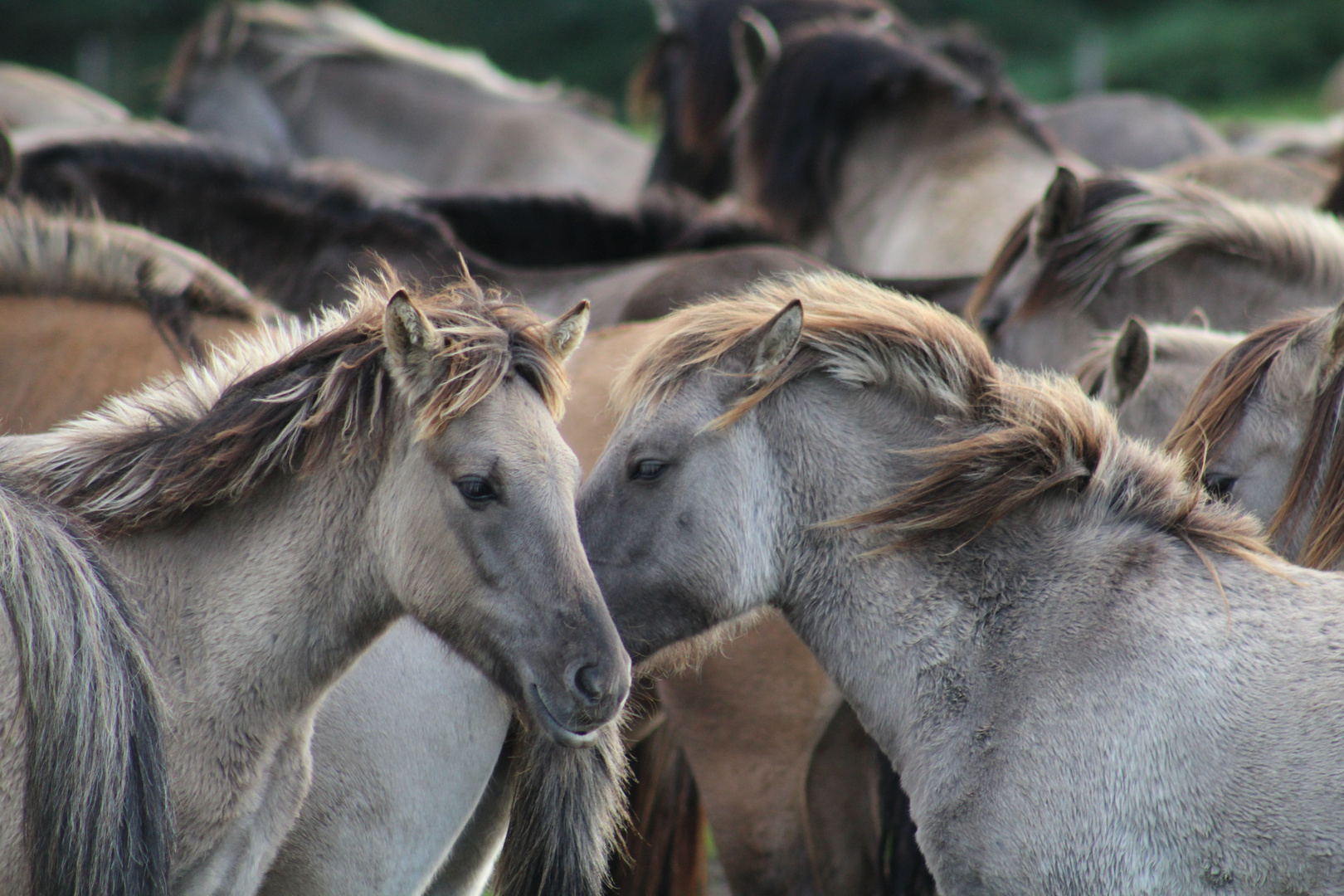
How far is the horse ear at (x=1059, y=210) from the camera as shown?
446cm

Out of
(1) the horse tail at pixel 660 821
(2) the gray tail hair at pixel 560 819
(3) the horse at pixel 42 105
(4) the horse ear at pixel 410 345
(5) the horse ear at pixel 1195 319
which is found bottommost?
(3) the horse at pixel 42 105

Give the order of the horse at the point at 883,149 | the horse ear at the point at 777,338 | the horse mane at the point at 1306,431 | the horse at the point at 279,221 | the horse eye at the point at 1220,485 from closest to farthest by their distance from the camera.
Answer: the horse ear at the point at 777,338
the horse mane at the point at 1306,431
the horse eye at the point at 1220,485
the horse at the point at 279,221
the horse at the point at 883,149

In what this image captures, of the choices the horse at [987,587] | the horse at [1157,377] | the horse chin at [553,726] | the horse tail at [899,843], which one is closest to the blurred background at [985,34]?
the horse at [1157,377]

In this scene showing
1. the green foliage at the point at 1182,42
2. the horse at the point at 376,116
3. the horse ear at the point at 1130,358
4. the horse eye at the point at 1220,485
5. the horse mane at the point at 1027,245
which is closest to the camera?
the horse eye at the point at 1220,485

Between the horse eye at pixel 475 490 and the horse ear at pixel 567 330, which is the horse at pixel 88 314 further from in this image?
the horse eye at pixel 475 490

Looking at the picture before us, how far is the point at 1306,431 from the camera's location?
3.26 meters

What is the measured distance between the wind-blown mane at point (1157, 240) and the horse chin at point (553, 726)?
258 centimetres

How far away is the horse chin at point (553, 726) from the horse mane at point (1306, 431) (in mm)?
1622

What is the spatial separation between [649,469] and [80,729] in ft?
4.36

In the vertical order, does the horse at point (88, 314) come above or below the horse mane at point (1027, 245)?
below

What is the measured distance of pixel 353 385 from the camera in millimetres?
2721

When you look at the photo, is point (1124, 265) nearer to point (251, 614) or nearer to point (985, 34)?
point (251, 614)

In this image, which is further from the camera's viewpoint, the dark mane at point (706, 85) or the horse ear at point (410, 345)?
the dark mane at point (706, 85)

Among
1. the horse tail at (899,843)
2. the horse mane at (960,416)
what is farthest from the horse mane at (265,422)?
the horse tail at (899,843)
